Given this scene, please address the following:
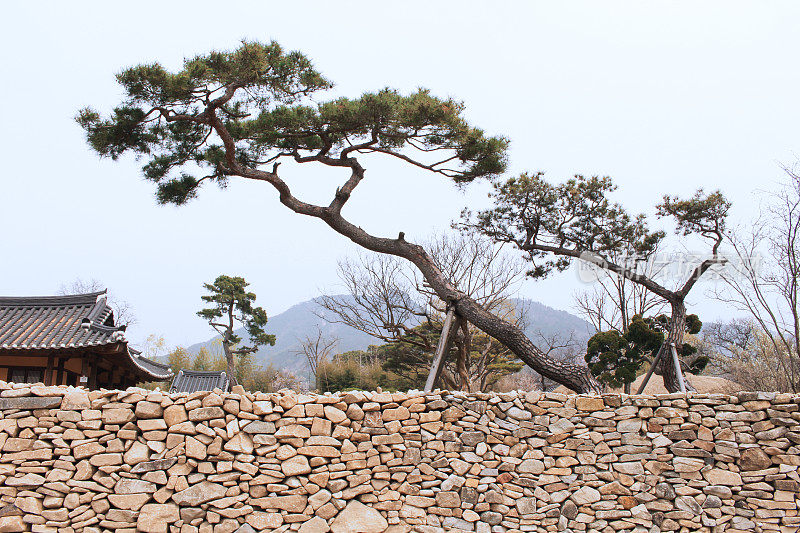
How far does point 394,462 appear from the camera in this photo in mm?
4922

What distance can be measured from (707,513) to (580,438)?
4.30 feet

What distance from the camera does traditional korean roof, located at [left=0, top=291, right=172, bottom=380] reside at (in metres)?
6.93

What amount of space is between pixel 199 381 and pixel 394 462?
12.7 meters

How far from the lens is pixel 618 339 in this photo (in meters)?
8.94

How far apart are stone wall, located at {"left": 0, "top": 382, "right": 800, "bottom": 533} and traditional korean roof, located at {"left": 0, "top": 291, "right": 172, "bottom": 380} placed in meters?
2.66

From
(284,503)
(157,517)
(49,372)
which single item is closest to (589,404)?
(284,503)

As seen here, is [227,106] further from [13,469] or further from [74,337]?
[13,469]

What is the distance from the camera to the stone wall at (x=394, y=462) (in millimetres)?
4457

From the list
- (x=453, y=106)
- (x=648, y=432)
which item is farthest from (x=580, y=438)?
(x=453, y=106)

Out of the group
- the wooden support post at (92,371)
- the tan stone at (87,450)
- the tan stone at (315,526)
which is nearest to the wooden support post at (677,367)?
the tan stone at (315,526)

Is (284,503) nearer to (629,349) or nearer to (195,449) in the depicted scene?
(195,449)

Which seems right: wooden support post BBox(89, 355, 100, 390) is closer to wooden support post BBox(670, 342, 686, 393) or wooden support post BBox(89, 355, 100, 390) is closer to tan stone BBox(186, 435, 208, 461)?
tan stone BBox(186, 435, 208, 461)

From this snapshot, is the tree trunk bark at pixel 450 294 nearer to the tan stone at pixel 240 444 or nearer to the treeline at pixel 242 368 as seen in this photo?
the tan stone at pixel 240 444

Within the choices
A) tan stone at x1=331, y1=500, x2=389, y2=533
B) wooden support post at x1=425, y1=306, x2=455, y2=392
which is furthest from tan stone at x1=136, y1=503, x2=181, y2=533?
wooden support post at x1=425, y1=306, x2=455, y2=392
